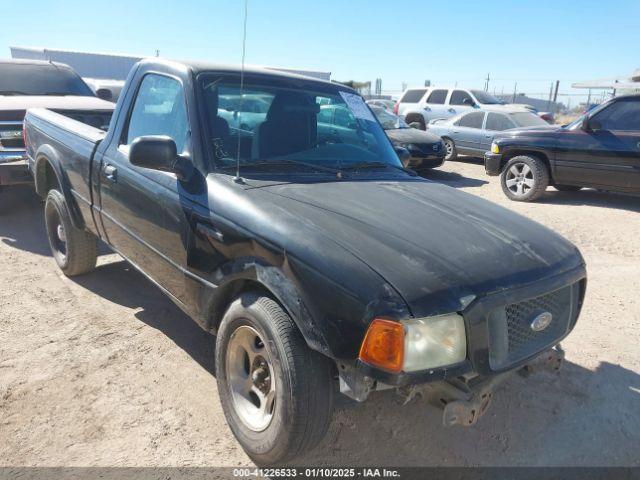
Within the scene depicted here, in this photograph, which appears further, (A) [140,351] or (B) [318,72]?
(B) [318,72]

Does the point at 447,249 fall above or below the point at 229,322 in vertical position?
above

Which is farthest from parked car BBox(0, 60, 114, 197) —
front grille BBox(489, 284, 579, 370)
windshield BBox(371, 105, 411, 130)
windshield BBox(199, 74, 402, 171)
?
windshield BBox(371, 105, 411, 130)

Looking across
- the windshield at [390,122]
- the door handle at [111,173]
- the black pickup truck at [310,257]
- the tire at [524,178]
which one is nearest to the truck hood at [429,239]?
the black pickup truck at [310,257]

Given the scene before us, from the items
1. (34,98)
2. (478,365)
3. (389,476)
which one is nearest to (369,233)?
(478,365)

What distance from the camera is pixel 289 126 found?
322 centimetres

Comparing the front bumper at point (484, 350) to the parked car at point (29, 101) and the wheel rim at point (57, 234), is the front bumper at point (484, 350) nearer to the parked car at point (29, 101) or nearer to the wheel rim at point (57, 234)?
the wheel rim at point (57, 234)

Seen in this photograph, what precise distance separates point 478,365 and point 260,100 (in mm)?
2064

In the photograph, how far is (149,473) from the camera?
2.40m

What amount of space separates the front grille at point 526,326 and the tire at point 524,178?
6.50 m

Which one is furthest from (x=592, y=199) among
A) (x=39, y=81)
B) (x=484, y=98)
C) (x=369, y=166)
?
(x=39, y=81)

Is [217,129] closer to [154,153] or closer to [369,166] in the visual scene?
[154,153]

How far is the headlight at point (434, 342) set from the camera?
6.30 feet

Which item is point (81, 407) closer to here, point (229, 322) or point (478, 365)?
point (229, 322)

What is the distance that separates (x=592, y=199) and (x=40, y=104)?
8.75 m
